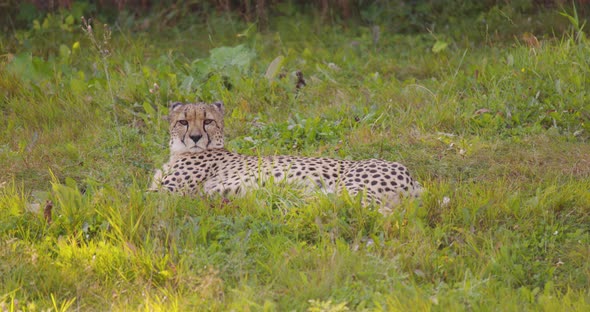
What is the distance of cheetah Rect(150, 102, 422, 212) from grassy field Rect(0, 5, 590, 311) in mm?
182

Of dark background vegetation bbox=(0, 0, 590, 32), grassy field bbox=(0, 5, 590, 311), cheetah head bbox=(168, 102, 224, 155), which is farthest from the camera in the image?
dark background vegetation bbox=(0, 0, 590, 32)

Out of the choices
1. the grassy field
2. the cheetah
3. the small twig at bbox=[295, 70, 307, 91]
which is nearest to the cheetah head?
the cheetah

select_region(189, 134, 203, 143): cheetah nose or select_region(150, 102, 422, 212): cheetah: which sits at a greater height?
select_region(189, 134, 203, 143): cheetah nose

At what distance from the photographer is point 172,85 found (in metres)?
7.52

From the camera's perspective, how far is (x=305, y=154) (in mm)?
6359

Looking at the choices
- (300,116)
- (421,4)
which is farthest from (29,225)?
(421,4)

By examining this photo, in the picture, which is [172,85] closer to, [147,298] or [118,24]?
[118,24]

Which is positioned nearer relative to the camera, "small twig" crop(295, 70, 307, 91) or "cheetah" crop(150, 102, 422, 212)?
"cheetah" crop(150, 102, 422, 212)

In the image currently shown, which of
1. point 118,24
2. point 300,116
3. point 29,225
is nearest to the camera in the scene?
point 29,225

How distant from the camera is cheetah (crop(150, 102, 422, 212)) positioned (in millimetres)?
5242

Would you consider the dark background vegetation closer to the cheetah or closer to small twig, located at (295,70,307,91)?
small twig, located at (295,70,307,91)

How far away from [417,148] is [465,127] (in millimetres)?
551

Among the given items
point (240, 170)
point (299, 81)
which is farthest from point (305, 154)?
point (299, 81)

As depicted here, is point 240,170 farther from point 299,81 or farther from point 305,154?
point 299,81
